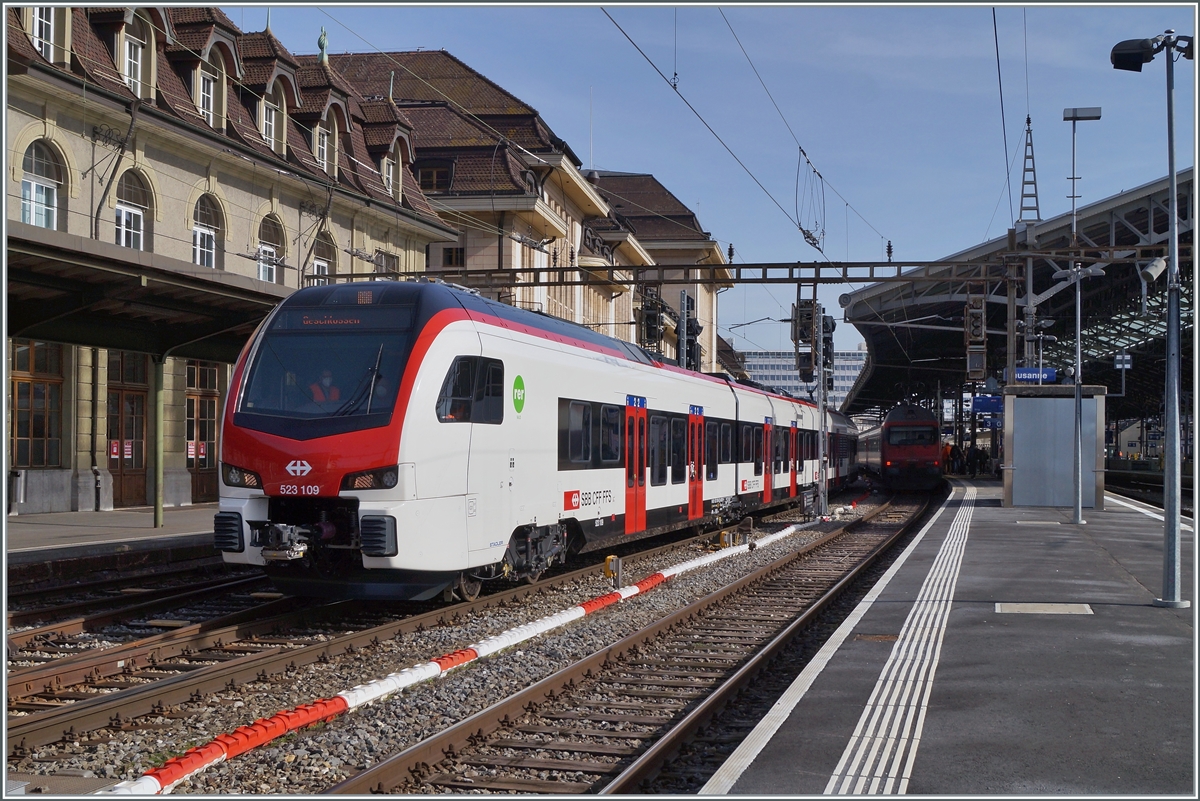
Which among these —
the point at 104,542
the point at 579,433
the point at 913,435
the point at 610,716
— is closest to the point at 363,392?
the point at 610,716

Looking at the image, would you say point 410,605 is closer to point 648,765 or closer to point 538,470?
point 538,470

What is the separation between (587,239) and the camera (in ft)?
176

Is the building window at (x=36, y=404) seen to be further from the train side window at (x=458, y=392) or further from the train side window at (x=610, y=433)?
the train side window at (x=458, y=392)

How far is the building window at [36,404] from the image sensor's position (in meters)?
22.4

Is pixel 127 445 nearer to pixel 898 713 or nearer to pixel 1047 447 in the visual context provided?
pixel 1047 447

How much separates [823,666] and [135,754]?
200 inches

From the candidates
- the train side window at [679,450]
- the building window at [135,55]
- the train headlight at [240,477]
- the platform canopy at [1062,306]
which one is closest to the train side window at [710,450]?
the train side window at [679,450]

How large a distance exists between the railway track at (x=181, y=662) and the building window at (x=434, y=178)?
31.9 m

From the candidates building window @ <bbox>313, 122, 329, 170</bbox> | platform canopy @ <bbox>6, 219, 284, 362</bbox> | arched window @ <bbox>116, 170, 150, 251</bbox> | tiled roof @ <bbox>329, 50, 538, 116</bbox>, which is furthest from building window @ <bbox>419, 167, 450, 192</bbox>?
platform canopy @ <bbox>6, 219, 284, 362</bbox>

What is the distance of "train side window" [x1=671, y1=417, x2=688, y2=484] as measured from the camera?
1883cm

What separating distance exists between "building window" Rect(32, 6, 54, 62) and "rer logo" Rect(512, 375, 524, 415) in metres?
14.8

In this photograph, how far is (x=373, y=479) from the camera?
33.7 feet

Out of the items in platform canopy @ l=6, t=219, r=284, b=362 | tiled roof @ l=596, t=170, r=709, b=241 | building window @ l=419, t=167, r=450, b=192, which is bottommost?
platform canopy @ l=6, t=219, r=284, b=362

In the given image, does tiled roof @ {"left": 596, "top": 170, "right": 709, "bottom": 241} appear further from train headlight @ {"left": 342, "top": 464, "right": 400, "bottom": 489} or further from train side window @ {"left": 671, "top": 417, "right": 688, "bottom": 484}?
train headlight @ {"left": 342, "top": 464, "right": 400, "bottom": 489}
